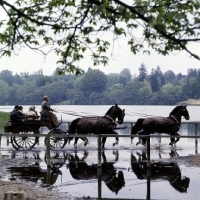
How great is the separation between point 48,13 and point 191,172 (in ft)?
25.1

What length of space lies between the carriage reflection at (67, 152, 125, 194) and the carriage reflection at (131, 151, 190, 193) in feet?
2.12

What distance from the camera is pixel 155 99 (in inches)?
6250

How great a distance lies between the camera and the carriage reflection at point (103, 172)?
13396 mm

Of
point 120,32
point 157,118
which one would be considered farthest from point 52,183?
point 157,118

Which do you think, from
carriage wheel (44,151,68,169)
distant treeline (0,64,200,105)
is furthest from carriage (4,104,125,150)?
distant treeline (0,64,200,105)

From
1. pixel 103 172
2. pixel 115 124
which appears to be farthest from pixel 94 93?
pixel 103 172

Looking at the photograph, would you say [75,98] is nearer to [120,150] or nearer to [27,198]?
[120,150]

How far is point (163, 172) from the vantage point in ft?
49.5

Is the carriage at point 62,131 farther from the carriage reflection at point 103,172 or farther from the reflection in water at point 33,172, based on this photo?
the reflection in water at point 33,172

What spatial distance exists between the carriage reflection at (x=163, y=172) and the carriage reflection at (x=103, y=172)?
2.12 feet

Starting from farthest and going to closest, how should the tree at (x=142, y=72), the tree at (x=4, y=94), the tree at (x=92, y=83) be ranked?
the tree at (x=142, y=72) → the tree at (x=92, y=83) → the tree at (x=4, y=94)

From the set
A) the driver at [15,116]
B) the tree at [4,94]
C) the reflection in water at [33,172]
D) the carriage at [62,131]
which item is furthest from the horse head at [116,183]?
the tree at [4,94]

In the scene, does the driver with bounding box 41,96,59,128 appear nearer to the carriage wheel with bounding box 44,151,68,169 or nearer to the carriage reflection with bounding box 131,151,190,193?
the carriage wheel with bounding box 44,151,68,169

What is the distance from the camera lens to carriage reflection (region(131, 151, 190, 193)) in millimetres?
13305
